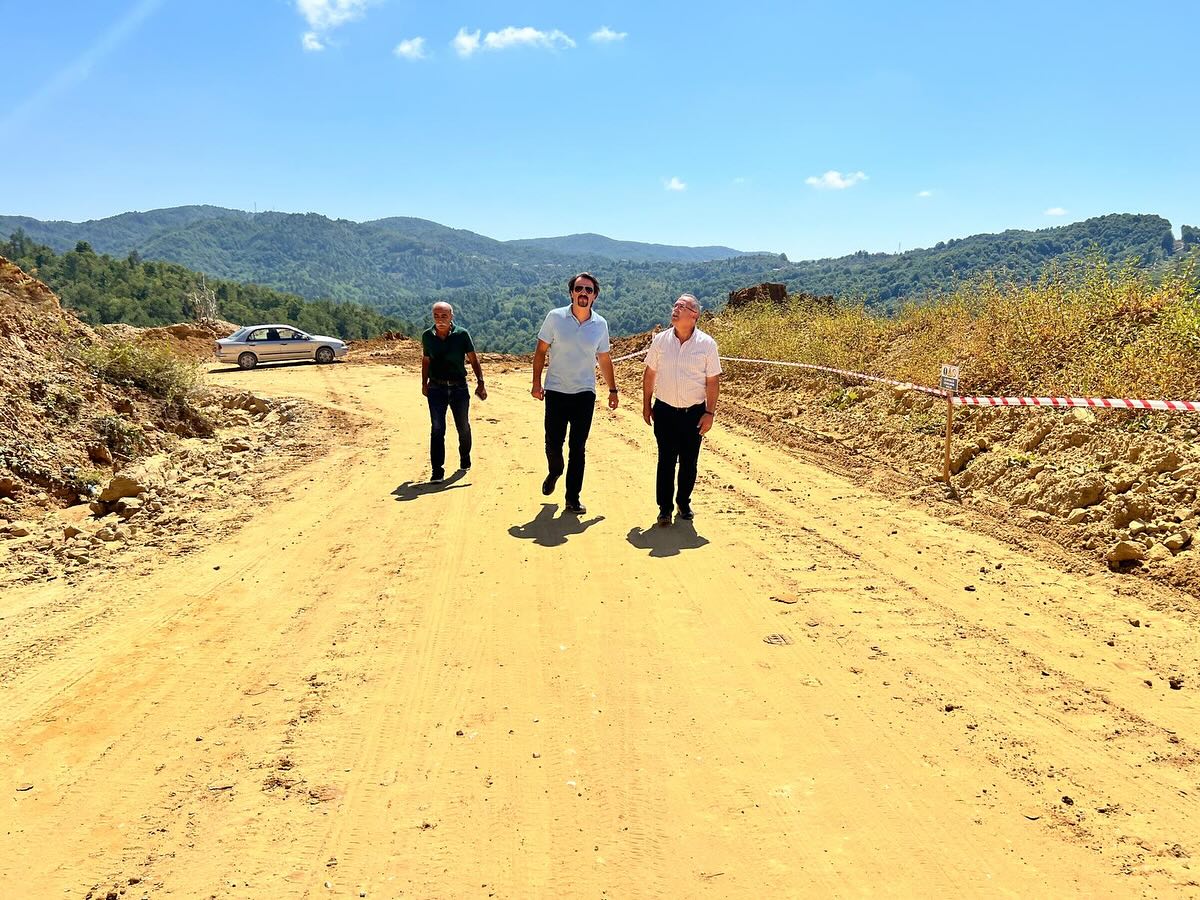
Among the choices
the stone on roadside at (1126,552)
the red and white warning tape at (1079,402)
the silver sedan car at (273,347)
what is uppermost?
the silver sedan car at (273,347)

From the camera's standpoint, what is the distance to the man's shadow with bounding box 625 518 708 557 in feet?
18.4

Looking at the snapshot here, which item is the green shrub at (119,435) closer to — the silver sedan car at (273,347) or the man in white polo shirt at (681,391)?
the man in white polo shirt at (681,391)

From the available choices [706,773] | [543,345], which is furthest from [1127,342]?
[706,773]

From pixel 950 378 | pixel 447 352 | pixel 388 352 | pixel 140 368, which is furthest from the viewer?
pixel 388 352

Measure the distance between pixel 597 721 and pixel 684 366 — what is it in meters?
3.29

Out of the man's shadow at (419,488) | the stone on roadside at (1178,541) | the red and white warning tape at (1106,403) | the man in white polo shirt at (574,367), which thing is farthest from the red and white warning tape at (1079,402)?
the man's shadow at (419,488)

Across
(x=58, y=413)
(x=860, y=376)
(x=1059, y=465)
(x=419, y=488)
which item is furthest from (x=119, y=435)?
(x=860, y=376)

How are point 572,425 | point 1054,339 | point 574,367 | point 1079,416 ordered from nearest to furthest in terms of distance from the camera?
1. point 574,367
2. point 572,425
3. point 1079,416
4. point 1054,339

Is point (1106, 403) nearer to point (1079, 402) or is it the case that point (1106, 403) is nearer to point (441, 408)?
point (1079, 402)

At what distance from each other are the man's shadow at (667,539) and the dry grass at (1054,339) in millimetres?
4985

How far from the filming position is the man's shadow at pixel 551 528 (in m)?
5.81

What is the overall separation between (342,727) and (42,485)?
5.00 meters

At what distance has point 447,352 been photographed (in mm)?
7430

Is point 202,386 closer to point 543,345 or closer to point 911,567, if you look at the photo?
point 543,345
